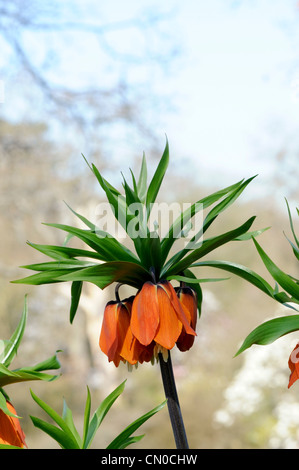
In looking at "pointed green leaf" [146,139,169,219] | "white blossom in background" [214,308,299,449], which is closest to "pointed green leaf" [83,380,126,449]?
"pointed green leaf" [146,139,169,219]

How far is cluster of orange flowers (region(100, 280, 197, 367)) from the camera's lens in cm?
54

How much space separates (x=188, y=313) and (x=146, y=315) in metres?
0.06

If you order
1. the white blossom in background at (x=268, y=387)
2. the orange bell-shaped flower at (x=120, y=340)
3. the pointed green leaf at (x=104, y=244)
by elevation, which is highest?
the white blossom in background at (x=268, y=387)

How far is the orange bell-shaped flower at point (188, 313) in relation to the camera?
577mm

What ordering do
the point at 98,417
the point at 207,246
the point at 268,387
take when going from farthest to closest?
the point at 268,387
the point at 98,417
the point at 207,246

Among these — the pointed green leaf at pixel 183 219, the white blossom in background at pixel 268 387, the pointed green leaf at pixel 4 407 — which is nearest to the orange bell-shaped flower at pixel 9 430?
the pointed green leaf at pixel 4 407

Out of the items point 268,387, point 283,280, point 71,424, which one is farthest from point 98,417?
point 268,387

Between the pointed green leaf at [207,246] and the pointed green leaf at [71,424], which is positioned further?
the pointed green leaf at [71,424]

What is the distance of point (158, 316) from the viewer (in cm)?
54

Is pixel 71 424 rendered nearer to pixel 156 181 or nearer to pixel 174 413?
pixel 174 413

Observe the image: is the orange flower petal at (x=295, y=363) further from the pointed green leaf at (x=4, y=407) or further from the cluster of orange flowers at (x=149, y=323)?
the pointed green leaf at (x=4, y=407)

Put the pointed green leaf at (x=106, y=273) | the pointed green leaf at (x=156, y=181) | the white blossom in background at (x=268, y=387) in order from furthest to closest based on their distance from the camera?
the white blossom in background at (x=268, y=387), the pointed green leaf at (x=156, y=181), the pointed green leaf at (x=106, y=273)
